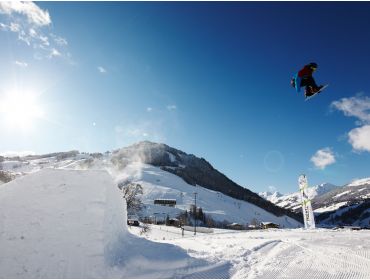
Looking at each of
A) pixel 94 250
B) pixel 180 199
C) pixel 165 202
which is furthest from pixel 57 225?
pixel 180 199

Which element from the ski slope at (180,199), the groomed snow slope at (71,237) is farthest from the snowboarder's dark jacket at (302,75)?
the ski slope at (180,199)

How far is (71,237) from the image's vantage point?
33.2 feet

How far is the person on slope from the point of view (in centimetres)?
1528

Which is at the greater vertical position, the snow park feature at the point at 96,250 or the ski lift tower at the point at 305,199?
the ski lift tower at the point at 305,199

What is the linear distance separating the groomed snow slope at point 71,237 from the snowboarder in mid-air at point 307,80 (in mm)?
9690

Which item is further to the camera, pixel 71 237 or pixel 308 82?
pixel 308 82

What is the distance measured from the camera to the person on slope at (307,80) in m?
15.3

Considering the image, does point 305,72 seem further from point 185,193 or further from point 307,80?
point 185,193

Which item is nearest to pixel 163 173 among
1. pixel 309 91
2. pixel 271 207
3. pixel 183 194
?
pixel 183 194

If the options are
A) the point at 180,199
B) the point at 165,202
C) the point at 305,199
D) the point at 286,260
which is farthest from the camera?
the point at 180,199

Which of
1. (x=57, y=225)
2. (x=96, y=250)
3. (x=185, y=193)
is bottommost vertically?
(x=96, y=250)

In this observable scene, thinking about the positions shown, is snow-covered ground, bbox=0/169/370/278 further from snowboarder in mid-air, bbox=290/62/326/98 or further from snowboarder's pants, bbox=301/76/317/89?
snowboarder's pants, bbox=301/76/317/89

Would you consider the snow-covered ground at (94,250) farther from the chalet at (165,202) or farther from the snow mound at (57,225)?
the chalet at (165,202)

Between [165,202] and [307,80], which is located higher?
[165,202]
